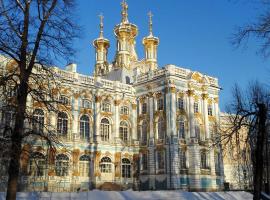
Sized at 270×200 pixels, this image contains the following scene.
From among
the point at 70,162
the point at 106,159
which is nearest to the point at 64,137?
the point at 70,162

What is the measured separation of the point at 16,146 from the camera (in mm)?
12727

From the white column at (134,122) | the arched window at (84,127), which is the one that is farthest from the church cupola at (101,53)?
the arched window at (84,127)

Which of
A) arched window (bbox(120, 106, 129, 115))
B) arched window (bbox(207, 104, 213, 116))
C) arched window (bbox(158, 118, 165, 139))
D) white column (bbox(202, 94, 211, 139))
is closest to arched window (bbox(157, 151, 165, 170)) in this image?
arched window (bbox(158, 118, 165, 139))

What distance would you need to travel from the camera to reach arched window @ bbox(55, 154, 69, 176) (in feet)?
117

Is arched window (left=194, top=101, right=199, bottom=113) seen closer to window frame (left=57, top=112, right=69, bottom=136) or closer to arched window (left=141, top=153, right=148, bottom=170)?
arched window (left=141, top=153, right=148, bottom=170)

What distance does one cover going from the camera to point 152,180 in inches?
1545

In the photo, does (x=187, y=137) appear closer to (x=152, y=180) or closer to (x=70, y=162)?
(x=152, y=180)

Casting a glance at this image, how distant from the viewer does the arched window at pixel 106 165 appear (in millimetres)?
39031

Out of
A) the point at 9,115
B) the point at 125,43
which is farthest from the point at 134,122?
the point at 9,115

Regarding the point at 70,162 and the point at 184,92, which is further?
the point at 184,92

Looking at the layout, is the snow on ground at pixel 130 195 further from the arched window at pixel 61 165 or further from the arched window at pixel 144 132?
the arched window at pixel 144 132

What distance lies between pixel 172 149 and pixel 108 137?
6.93 m

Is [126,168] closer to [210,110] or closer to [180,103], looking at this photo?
[180,103]

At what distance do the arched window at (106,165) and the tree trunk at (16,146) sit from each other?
26.0m
